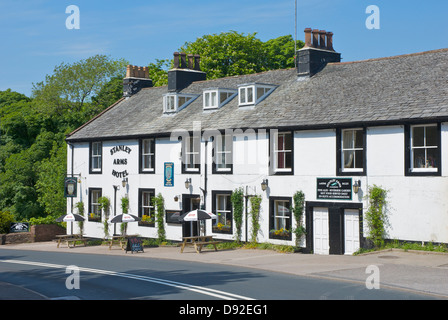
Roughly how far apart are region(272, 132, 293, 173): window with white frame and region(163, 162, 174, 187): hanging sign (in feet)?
21.8

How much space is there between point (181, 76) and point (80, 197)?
32.0ft

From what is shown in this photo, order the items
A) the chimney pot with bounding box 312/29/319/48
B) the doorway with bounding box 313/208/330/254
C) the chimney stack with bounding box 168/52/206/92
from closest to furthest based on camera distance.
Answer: the doorway with bounding box 313/208/330/254
the chimney pot with bounding box 312/29/319/48
the chimney stack with bounding box 168/52/206/92

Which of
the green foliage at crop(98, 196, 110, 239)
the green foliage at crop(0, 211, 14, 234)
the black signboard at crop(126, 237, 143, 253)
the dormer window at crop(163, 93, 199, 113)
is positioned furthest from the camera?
the green foliage at crop(0, 211, 14, 234)

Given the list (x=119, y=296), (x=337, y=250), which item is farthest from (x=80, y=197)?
(x=119, y=296)

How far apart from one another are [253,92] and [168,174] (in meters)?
6.26

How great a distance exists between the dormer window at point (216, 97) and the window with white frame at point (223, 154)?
2904 mm

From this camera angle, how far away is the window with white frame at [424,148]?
73.9 feet

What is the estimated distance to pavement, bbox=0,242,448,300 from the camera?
1603 centimetres

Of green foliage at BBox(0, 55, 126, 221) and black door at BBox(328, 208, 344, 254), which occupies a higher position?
green foliage at BBox(0, 55, 126, 221)

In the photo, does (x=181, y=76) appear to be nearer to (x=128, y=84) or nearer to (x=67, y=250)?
(x=128, y=84)

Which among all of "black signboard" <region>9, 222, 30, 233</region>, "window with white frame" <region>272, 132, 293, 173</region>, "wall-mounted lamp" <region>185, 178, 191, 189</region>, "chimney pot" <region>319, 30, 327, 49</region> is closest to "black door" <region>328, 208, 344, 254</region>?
"window with white frame" <region>272, 132, 293, 173</region>

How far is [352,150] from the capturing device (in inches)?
984

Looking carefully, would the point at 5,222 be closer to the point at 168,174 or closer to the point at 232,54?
the point at 168,174

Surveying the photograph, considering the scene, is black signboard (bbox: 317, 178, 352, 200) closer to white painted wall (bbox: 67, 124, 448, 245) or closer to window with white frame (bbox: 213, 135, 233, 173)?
white painted wall (bbox: 67, 124, 448, 245)
